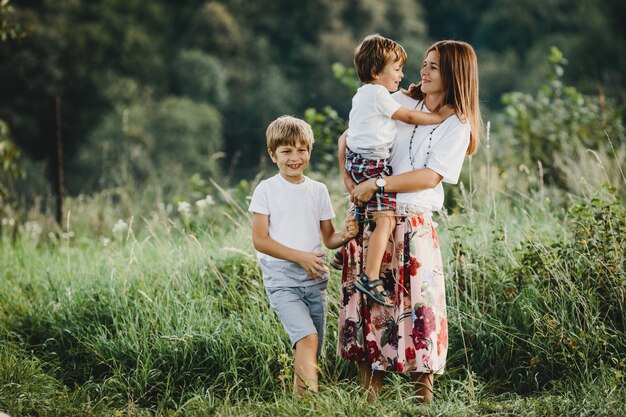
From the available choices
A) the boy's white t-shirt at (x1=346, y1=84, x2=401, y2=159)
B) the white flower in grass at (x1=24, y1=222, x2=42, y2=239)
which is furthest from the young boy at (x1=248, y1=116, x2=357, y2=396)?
the white flower in grass at (x1=24, y1=222, x2=42, y2=239)

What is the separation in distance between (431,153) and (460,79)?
0.36 metres

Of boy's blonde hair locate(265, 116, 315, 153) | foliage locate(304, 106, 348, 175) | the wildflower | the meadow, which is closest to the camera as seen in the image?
boy's blonde hair locate(265, 116, 315, 153)

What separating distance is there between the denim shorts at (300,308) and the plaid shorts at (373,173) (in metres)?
0.47

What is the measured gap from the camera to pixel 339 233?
137 inches

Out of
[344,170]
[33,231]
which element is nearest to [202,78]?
[33,231]

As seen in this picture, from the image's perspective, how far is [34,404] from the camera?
12.3 feet

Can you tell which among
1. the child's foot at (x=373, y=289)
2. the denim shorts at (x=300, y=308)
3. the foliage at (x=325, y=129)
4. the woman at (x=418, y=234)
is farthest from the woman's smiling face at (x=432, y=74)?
the foliage at (x=325, y=129)

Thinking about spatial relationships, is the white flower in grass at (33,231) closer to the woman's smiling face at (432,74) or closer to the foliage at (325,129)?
the foliage at (325,129)

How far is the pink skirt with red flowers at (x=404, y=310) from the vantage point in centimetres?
340

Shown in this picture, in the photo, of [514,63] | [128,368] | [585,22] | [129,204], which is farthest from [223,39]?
[128,368]

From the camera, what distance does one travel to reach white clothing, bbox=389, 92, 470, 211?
332cm

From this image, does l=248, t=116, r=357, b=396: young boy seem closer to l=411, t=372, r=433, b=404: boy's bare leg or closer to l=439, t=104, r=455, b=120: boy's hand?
l=411, t=372, r=433, b=404: boy's bare leg

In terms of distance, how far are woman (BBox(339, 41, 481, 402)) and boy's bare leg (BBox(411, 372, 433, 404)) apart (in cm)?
1

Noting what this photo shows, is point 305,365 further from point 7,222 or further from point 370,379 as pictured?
point 7,222
